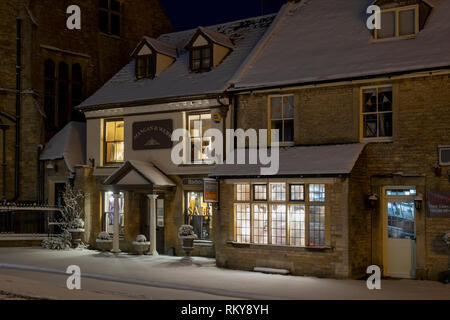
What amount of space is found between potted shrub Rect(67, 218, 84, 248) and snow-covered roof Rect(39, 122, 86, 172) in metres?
2.37

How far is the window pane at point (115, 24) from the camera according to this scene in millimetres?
32719

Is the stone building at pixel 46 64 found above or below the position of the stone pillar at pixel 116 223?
above

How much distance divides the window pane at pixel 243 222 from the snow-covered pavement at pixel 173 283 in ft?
3.65

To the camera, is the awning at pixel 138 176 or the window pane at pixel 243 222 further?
the awning at pixel 138 176

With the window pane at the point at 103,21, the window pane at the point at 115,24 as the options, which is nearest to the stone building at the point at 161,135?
the window pane at the point at 103,21

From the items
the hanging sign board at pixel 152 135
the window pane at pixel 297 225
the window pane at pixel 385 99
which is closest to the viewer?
the window pane at pixel 385 99

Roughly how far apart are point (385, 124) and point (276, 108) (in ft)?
11.8

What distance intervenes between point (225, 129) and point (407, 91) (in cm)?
631

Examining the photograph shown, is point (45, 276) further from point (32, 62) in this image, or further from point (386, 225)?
point (32, 62)

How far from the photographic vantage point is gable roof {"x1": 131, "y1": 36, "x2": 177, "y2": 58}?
25.4 metres

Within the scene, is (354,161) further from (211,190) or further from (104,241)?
(104,241)

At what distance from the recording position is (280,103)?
20.0 metres

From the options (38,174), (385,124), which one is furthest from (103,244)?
(385,124)

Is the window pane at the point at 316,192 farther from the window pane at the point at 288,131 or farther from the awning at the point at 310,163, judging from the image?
the window pane at the point at 288,131
